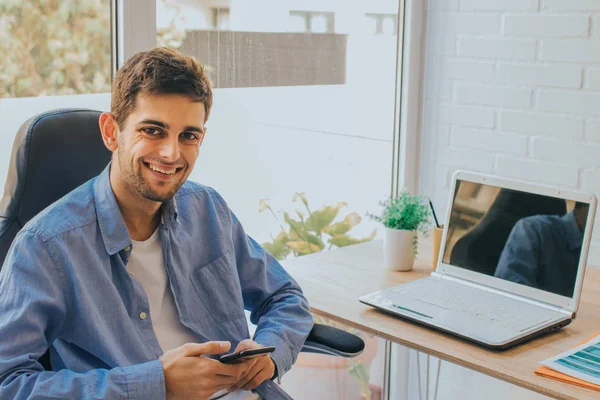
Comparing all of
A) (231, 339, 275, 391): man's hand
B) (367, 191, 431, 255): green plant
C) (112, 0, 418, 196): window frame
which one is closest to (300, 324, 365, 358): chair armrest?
(231, 339, 275, 391): man's hand

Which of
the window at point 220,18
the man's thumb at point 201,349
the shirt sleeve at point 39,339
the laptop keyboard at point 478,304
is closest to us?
the shirt sleeve at point 39,339

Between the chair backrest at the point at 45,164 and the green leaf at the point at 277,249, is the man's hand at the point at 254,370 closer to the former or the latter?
the chair backrest at the point at 45,164

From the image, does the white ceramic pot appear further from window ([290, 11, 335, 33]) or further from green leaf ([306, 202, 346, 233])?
window ([290, 11, 335, 33])

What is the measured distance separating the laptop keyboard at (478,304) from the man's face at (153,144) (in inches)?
27.6

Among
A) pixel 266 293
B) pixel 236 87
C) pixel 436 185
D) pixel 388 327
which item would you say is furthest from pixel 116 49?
pixel 436 185

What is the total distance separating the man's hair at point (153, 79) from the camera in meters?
1.44

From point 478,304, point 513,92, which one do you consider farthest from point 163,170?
point 513,92

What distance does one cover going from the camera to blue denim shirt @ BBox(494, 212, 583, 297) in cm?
176

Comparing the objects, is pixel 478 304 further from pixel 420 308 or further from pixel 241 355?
pixel 241 355

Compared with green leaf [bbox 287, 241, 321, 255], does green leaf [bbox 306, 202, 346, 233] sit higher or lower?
higher

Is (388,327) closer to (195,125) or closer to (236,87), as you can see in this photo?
(195,125)

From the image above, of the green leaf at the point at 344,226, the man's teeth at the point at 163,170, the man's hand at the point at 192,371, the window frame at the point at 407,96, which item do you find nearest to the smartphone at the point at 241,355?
the man's hand at the point at 192,371

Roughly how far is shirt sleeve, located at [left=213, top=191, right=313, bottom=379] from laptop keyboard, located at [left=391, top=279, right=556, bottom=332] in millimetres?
298

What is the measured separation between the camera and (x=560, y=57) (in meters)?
2.34
